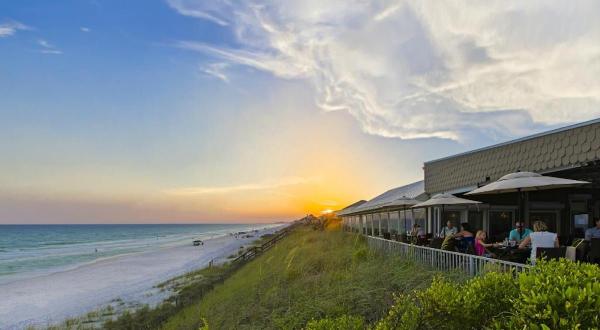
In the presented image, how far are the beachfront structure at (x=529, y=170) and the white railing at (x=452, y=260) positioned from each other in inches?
104

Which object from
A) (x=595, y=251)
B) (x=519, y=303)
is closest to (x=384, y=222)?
(x=595, y=251)

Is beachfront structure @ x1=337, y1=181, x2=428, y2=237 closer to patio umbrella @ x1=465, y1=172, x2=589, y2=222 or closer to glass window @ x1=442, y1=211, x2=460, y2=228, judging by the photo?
glass window @ x1=442, y1=211, x2=460, y2=228

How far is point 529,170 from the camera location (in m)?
11.9

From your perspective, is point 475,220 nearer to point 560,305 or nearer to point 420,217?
point 420,217

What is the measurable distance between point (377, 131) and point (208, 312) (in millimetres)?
10988

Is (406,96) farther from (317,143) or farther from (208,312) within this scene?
(208,312)

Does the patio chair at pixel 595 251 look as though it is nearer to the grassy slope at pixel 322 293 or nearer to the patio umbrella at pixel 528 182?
the patio umbrella at pixel 528 182

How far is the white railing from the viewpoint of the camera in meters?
6.44

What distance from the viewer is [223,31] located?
15.2 meters

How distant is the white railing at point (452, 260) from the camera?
6435 millimetres

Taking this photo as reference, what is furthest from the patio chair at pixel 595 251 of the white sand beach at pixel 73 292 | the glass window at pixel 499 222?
the white sand beach at pixel 73 292

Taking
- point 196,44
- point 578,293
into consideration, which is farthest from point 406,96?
point 578,293

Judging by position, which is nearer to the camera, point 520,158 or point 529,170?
point 529,170

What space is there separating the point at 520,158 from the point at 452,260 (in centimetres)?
564
